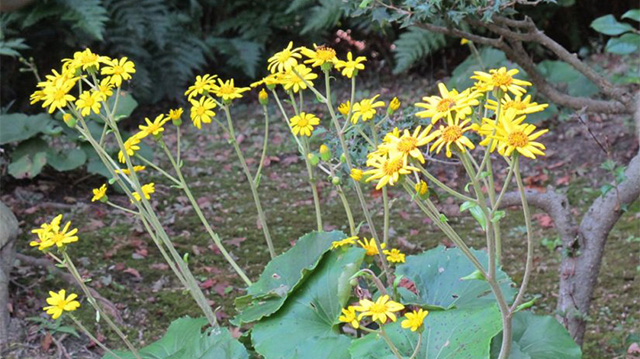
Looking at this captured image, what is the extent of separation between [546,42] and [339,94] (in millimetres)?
3008

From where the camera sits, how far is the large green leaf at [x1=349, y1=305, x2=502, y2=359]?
5.78ft

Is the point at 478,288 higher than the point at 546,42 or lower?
lower

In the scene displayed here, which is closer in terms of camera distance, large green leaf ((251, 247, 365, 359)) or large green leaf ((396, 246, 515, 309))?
large green leaf ((251, 247, 365, 359))

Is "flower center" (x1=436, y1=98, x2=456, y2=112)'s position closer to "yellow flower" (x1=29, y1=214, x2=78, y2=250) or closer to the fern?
"yellow flower" (x1=29, y1=214, x2=78, y2=250)

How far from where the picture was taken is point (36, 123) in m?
3.88

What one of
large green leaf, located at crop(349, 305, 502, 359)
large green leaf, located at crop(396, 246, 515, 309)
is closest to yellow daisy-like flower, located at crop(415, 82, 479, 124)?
large green leaf, located at crop(349, 305, 502, 359)

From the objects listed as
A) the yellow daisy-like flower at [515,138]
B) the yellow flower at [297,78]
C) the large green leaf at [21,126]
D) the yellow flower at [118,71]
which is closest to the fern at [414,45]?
the large green leaf at [21,126]

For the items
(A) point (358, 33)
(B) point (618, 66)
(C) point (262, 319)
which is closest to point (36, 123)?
(C) point (262, 319)

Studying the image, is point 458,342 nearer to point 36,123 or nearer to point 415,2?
point 415,2

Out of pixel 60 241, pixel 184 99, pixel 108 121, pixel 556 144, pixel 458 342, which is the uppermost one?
pixel 108 121

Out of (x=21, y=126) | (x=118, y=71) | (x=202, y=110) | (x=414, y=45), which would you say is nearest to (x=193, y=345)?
(x=202, y=110)

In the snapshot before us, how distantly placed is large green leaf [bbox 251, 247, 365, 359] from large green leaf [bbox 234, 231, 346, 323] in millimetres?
30

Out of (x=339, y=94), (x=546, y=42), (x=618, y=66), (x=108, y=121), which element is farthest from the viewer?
(x=339, y=94)

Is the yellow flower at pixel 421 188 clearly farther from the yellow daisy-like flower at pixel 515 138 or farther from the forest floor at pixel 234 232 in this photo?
the forest floor at pixel 234 232
